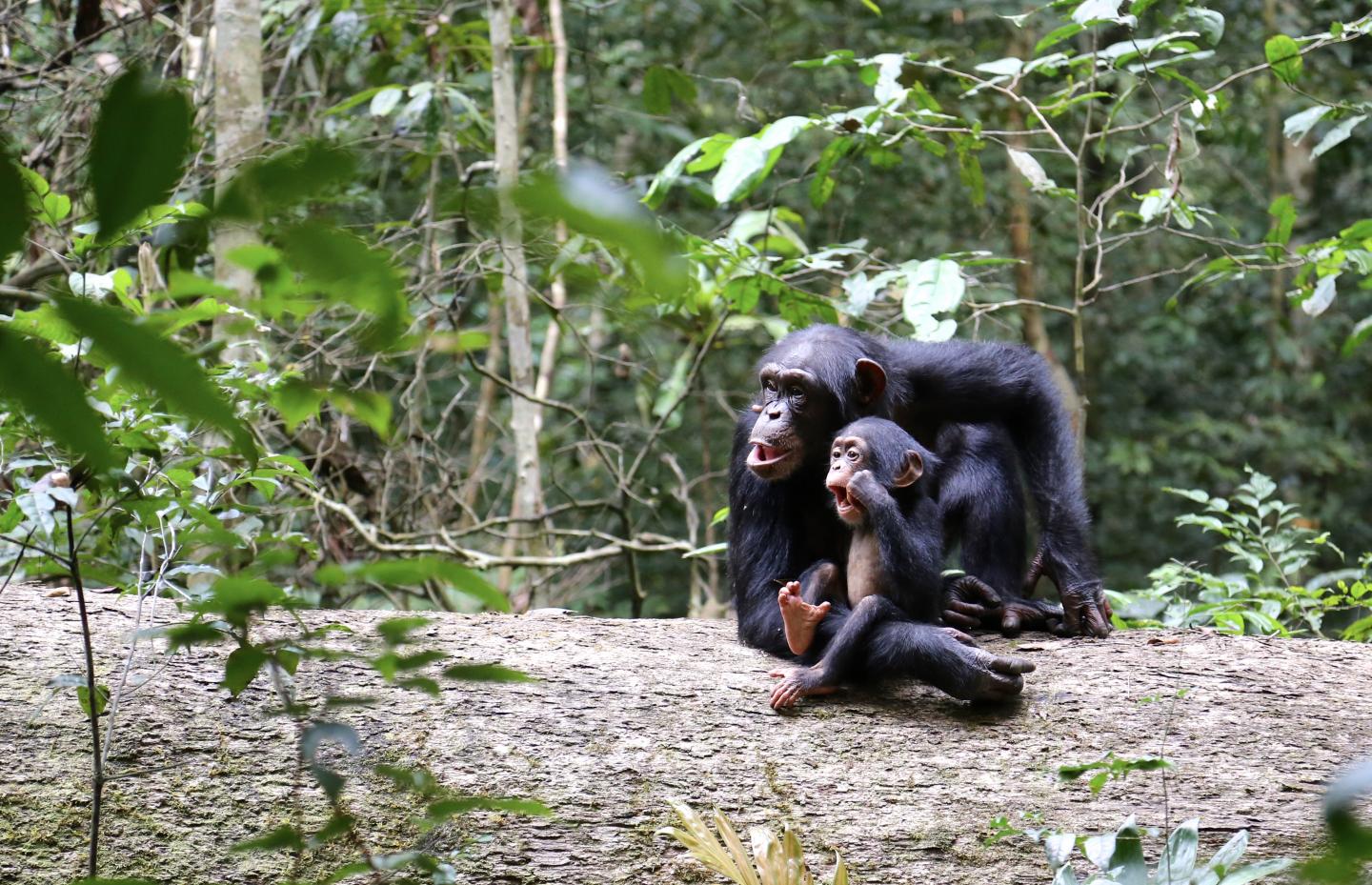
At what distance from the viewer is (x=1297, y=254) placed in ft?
15.6

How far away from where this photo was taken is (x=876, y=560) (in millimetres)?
3549

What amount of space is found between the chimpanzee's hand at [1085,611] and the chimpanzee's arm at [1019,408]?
0.50 feet

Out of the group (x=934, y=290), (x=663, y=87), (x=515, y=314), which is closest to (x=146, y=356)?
(x=934, y=290)

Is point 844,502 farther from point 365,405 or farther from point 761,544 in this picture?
point 365,405

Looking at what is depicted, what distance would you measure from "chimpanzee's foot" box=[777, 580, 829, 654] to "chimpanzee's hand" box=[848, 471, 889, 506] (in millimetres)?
293

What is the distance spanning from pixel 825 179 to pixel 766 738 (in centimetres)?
272

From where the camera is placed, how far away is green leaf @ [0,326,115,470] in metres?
0.72

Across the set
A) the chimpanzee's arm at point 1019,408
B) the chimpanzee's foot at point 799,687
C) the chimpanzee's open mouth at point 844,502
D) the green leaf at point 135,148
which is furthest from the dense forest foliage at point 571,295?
the chimpanzee's open mouth at point 844,502

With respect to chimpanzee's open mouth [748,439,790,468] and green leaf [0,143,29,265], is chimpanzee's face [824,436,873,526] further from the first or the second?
green leaf [0,143,29,265]

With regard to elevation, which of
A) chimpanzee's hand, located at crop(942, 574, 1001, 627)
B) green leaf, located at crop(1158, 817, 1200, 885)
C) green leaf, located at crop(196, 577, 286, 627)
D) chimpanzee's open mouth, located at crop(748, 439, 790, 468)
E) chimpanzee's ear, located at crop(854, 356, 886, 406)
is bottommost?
green leaf, located at crop(1158, 817, 1200, 885)

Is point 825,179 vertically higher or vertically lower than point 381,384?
higher

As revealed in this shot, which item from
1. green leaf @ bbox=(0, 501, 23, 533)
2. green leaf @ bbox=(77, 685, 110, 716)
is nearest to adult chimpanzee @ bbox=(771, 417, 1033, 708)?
green leaf @ bbox=(77, 685, 110, 716)

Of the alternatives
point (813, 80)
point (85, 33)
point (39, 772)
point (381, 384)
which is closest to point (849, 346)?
point (39, 772)

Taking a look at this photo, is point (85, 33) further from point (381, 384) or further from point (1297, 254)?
point (1297, 254)
